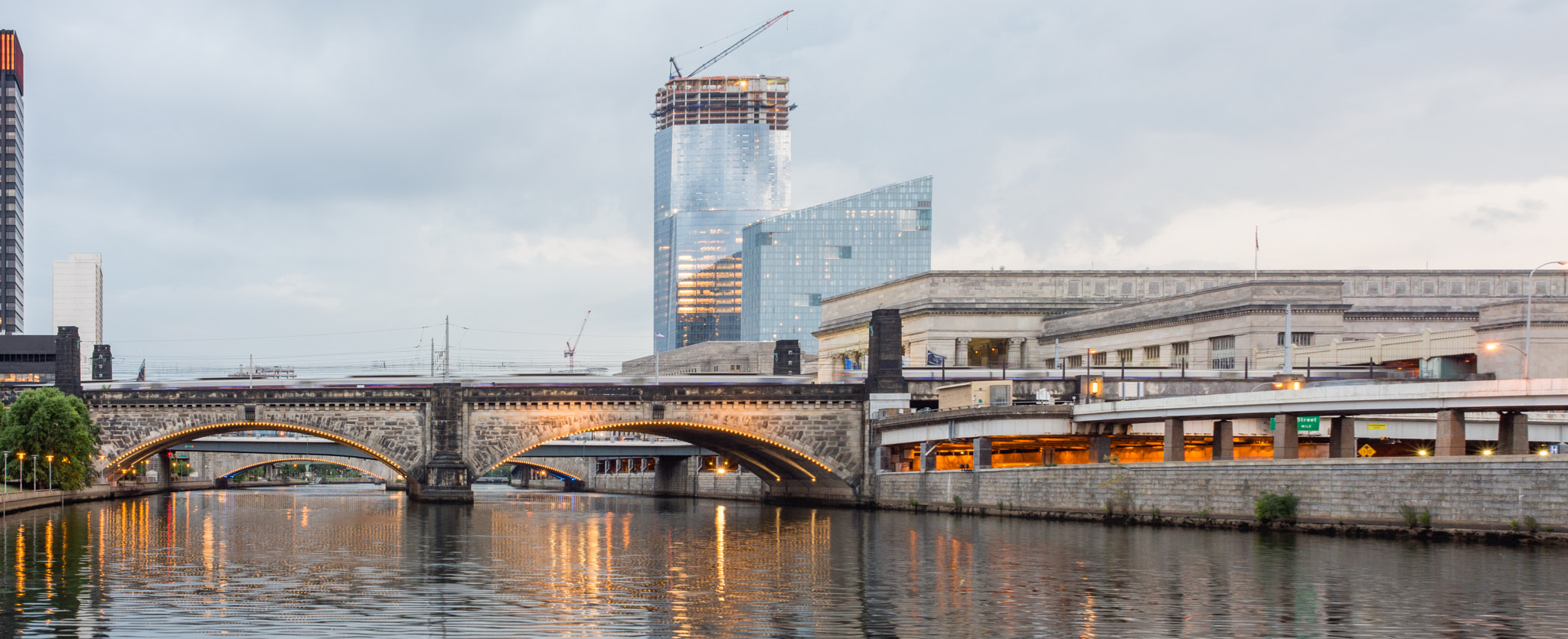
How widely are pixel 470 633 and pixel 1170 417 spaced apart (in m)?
58.2

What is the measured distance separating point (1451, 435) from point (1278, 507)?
876 cm

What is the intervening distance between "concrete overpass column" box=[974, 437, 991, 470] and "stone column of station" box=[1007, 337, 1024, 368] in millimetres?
54530

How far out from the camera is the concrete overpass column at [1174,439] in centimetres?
8344

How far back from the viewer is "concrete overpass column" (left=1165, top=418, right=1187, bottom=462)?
3285 inches

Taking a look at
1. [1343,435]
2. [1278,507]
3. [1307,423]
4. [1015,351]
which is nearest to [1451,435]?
[1278,507]

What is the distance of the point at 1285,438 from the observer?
74.8 m

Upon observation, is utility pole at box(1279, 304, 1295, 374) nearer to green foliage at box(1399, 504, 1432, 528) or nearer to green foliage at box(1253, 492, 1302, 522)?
green foliage at box(1253, 492, 1302, 522)

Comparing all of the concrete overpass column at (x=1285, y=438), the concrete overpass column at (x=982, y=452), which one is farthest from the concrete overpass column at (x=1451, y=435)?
the concrete overpass column at (x=982, y=452)

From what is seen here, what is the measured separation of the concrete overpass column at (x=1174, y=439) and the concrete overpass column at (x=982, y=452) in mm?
15579

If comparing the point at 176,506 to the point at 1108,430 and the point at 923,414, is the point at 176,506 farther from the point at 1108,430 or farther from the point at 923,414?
the point at 1108,430

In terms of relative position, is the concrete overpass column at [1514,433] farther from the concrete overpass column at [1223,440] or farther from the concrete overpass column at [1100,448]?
the concrete overpass column at [1100,448]

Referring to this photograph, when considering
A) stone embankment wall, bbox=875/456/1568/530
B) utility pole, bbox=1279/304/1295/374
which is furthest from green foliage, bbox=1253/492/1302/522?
utility pole, bbox=1279/304/1295/374

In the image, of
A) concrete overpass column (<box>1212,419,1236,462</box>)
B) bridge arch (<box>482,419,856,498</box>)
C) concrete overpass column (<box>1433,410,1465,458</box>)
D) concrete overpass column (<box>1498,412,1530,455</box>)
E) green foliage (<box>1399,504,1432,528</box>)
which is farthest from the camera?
bridge arch (<box>482,419,856,498</box>)

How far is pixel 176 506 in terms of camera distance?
400ft
